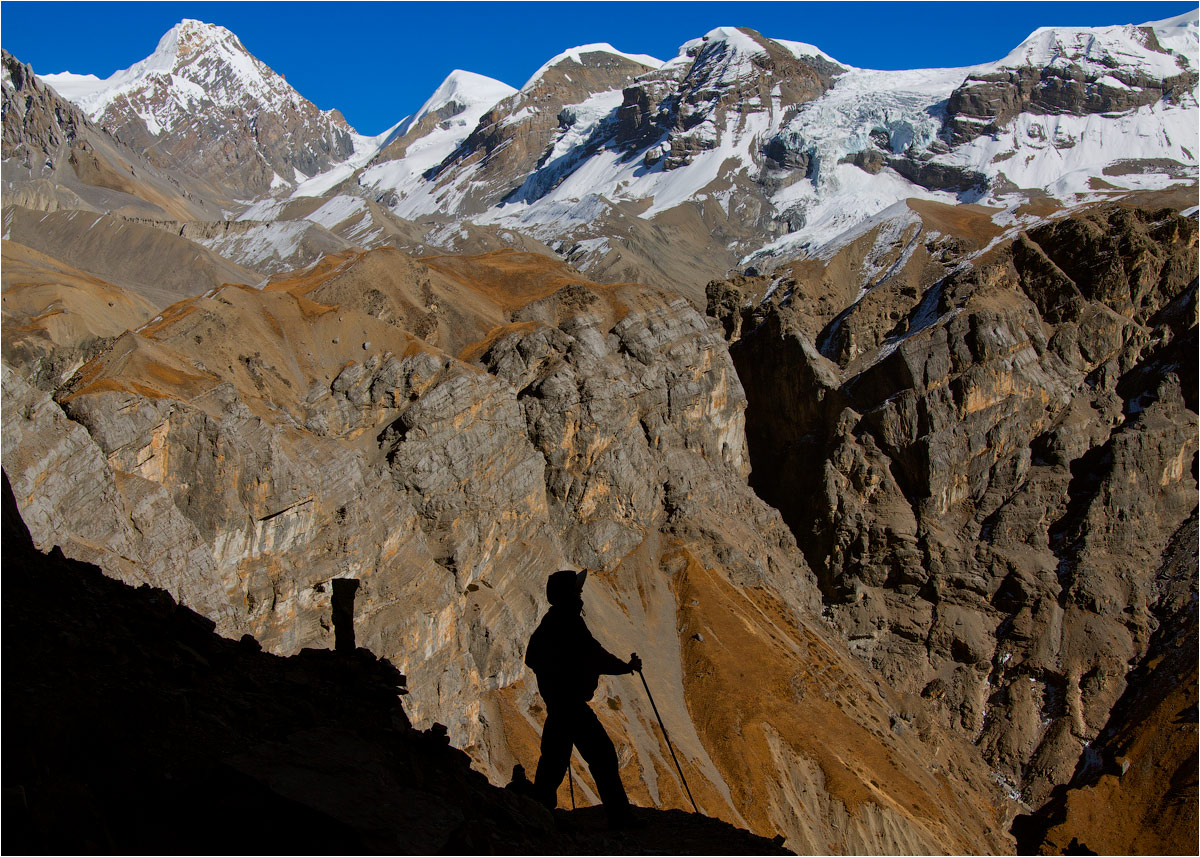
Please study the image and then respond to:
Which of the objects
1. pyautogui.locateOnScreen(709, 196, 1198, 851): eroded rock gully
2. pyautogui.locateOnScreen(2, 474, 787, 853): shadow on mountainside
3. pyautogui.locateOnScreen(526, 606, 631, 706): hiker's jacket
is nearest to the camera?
pyautogui.locateOnScreen(2, 474, 787, 853): shadow on mountainside

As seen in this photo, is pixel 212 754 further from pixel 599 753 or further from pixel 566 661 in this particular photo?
pixel 599 753

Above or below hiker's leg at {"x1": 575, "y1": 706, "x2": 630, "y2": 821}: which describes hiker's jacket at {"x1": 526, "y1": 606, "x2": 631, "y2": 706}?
above

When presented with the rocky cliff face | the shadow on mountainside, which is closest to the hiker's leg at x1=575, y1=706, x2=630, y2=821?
the shadow on mountainside

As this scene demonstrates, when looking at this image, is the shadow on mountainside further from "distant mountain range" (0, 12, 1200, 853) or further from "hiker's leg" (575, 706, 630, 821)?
"hiker's leg" (575, 706, 630, 821)

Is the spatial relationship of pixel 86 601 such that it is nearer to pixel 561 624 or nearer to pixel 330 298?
pixel 561 624

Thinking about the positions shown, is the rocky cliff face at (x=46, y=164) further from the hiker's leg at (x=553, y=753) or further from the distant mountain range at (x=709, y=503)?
the hiker's leg at (x=553, y=753)

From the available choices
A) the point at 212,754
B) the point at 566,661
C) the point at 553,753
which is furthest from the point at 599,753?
the point at 212,754

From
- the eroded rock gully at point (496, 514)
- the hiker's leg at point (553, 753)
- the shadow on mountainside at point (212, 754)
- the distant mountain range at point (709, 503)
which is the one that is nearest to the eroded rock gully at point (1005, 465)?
the distant mountain range at point (709, 503)
